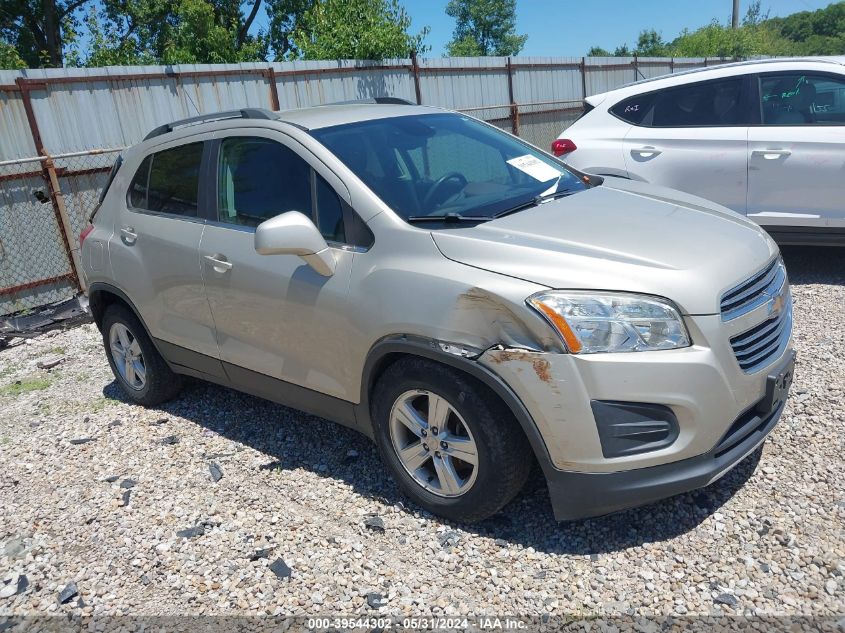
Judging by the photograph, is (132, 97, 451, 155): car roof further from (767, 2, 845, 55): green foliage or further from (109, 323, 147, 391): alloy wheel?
(767, 2, 845, 55): green foliage

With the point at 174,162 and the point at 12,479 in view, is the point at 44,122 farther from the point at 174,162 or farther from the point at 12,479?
the point at 12,479

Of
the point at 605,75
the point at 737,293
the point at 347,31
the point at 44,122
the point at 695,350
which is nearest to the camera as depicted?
the point at 695,350

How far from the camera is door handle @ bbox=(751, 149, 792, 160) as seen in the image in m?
5.75

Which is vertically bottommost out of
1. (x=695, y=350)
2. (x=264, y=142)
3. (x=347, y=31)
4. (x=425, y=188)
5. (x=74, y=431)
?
(x=74, y=431)

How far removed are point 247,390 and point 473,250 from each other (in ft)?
5.90

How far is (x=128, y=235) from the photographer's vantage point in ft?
14.8

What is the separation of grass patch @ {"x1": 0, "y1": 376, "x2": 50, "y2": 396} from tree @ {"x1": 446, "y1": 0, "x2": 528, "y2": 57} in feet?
176

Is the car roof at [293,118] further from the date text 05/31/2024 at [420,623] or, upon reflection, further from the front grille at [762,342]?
the date text 05/31/2024 at [420,623]

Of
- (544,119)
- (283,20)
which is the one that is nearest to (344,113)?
(544,119)

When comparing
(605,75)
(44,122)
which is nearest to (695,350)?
(44,122)

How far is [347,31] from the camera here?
12.4 meters

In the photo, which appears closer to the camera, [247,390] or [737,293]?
[737,293]

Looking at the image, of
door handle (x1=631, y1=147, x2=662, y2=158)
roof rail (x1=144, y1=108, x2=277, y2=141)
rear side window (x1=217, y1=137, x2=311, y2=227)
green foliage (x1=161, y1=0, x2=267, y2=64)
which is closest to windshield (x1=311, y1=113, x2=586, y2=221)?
rear side window (x1=217, y1=137, x2=311, y2=227)

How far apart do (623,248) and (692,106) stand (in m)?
4.08
